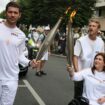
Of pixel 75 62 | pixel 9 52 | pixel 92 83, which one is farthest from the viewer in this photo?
Result: pixel 75 62

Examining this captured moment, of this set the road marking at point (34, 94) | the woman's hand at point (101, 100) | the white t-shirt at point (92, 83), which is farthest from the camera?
the road marking at point (34, 94)

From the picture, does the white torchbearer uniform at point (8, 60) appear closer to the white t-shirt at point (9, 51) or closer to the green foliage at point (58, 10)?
the white t-shirt at point (9, 51)

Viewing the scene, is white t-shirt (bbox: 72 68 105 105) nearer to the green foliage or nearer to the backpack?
the backpack

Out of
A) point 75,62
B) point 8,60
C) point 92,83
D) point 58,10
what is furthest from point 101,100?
point 58,10

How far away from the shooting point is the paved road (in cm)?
937

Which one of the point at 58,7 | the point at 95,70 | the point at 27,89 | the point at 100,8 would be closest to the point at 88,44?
the point at 95,70

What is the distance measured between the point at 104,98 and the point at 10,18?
1.91m

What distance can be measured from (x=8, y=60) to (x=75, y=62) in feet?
5.27

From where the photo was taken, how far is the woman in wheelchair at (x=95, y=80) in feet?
20.5

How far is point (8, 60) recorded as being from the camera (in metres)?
5.35

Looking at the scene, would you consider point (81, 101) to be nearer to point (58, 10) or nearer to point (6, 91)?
point (6, 91)

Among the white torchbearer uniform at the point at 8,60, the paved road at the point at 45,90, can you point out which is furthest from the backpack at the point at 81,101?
the paved road at the point at 45,90

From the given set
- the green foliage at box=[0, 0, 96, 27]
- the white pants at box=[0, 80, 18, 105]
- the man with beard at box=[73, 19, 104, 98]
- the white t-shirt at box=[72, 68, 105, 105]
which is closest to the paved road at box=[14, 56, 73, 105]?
the man with beard at box=[73, 19, 104, 98]

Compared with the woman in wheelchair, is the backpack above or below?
below
